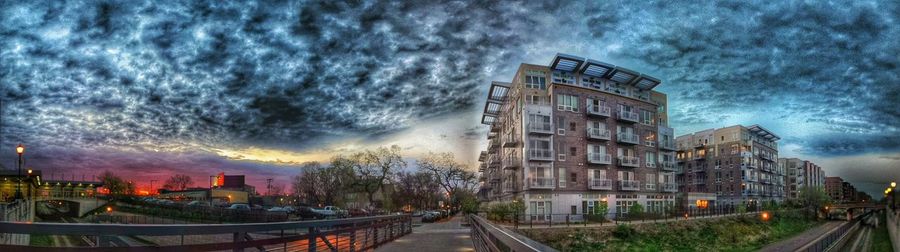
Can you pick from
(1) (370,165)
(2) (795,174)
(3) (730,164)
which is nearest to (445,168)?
(1) (370,165)

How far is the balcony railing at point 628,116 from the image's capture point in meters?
58.4

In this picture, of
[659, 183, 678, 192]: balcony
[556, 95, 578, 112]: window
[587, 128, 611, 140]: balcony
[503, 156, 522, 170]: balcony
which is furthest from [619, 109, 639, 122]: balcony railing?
[503, 156, 522, 170]: balcony

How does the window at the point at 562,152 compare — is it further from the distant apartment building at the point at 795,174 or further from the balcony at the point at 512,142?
the distant apartment building at the point at 795,174

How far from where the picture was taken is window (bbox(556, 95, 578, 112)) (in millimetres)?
54156

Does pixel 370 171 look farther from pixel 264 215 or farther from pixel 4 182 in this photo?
pixel 4 182

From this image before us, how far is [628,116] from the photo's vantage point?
194ft

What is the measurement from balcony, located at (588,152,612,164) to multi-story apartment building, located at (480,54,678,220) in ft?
0.36

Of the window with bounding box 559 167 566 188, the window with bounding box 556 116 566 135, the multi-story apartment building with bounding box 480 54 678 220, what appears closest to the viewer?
the multi-story apartment building with bounding box 480 54 678 220

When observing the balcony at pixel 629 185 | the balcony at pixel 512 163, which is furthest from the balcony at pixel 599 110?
the balcony at pixel 512 163

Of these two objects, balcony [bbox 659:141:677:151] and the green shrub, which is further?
balcony [bbox 659:141:677:151]

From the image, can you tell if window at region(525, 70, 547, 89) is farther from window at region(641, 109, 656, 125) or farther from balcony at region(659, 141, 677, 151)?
balcony at region(659, 141, 677, 151)

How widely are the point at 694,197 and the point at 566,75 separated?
120 feet

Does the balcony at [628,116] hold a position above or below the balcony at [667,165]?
above

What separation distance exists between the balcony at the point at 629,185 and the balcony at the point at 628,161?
71.4 inches
